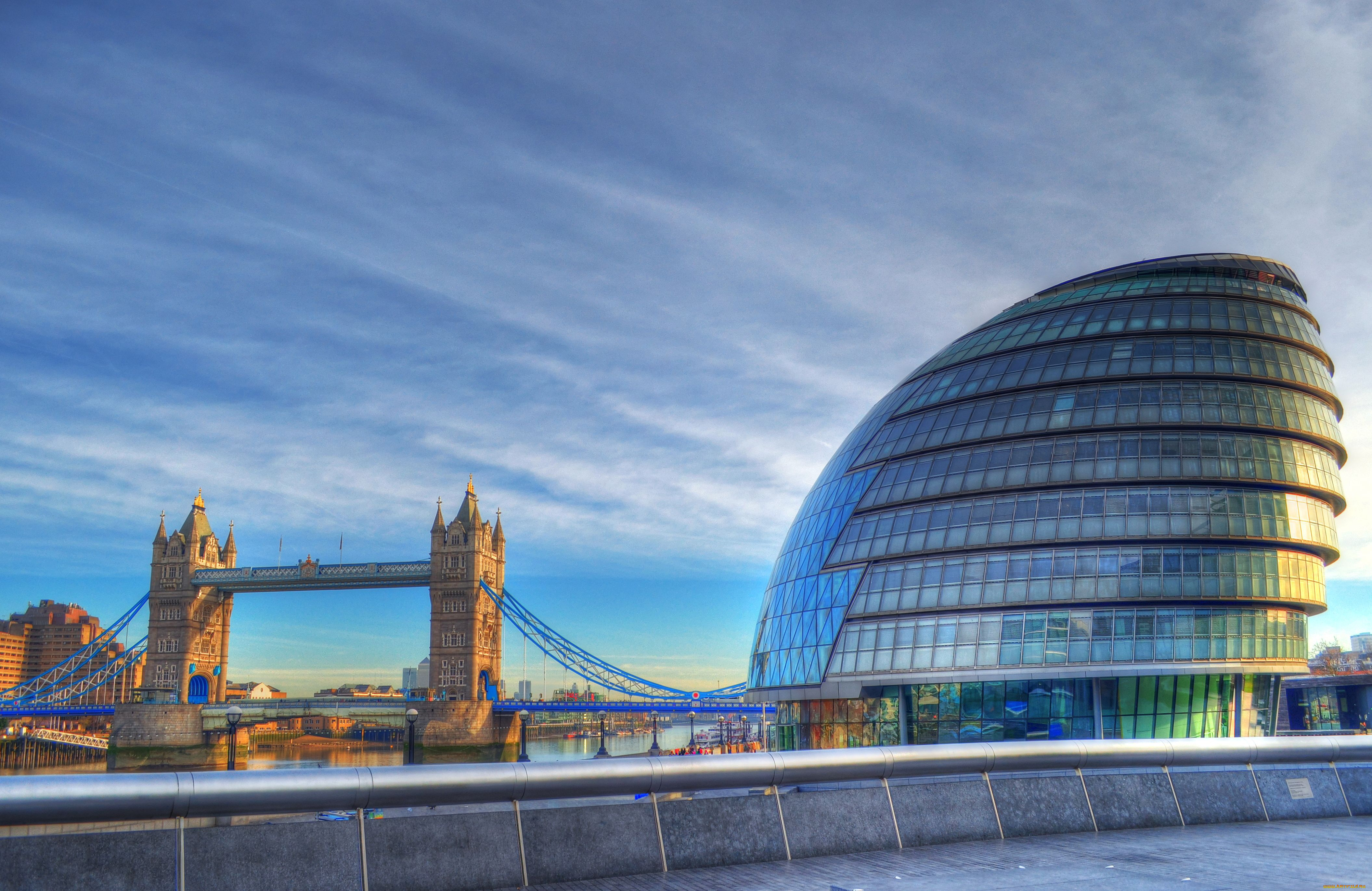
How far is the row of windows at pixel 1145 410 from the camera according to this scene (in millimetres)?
51938

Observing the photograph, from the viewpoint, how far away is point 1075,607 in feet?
158

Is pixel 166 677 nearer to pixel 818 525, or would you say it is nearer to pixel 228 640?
pixel 228 640

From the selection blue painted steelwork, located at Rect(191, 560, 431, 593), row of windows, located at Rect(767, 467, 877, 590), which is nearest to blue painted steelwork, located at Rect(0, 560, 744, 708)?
blue painted steelwork, located at Rect(191, 560, 431, 593)

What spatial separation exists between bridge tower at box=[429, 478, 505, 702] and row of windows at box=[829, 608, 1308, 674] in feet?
381

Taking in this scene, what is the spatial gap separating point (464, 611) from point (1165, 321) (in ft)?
416

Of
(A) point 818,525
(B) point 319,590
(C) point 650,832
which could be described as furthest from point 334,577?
(C) point 650,832

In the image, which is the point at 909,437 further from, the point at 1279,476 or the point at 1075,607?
the point at 1279,476

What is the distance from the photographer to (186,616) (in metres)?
174

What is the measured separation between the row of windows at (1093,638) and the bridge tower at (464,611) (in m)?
116

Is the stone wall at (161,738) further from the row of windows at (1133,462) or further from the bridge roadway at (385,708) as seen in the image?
the row of windows at (1133,462)

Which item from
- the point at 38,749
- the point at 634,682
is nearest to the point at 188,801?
the point at 634,682

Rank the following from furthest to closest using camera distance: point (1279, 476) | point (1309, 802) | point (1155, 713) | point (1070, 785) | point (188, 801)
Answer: point (1279, 476)
point (1155, 713)
point (1309, 802)
point (1070, 785)
point (188, 801)

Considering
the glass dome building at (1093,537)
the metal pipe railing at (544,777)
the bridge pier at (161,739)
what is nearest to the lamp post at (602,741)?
the glass dome building at (1093,537)

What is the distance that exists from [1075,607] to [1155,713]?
629cm
